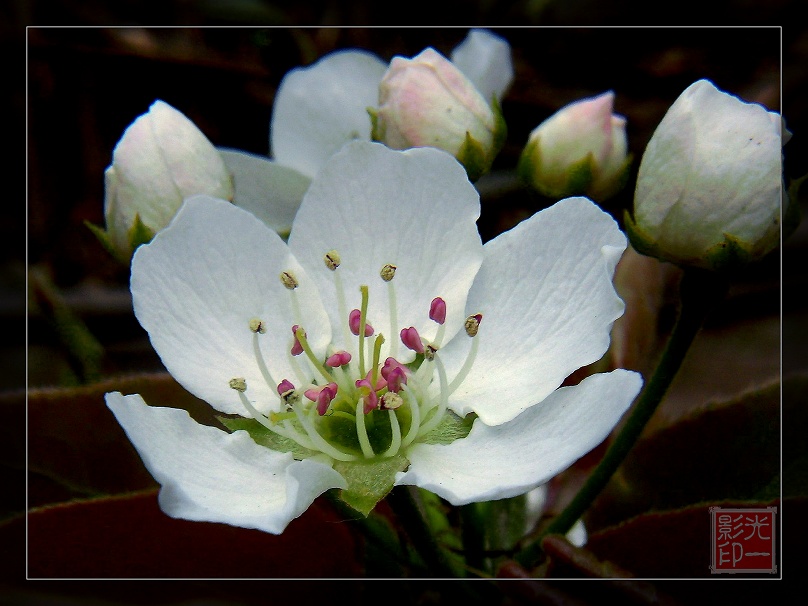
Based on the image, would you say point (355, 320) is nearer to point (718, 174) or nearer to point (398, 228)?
point (398, 228)

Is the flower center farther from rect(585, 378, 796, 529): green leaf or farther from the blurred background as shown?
the blurred background

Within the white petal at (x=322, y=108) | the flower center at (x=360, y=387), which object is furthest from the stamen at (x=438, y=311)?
the white petal at (x=322, y=108)


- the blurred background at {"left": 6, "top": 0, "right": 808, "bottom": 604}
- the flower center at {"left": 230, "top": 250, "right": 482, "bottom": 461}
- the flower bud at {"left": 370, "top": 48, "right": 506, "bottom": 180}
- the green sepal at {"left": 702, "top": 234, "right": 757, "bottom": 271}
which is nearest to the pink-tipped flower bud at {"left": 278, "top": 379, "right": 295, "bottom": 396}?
the flower center at {"left": 230, "top": 250, "right": 482, "bottom": 461}

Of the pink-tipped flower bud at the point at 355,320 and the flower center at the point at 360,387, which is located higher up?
the pink-tipped flower bud at the point at 355,320

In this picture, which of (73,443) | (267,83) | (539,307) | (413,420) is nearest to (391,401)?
(413,420)

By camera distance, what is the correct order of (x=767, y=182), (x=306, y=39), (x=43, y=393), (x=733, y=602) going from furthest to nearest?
(x=306, y=39) → (x=43, y=393) → (x=733, y=602) → (x=767, y=182)

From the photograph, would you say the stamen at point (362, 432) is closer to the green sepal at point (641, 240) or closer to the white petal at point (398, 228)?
the white petal at point (398, 228)

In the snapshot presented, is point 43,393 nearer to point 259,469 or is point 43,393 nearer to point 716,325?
point 259,469

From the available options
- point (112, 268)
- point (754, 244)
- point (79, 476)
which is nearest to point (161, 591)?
point (79, 476)
